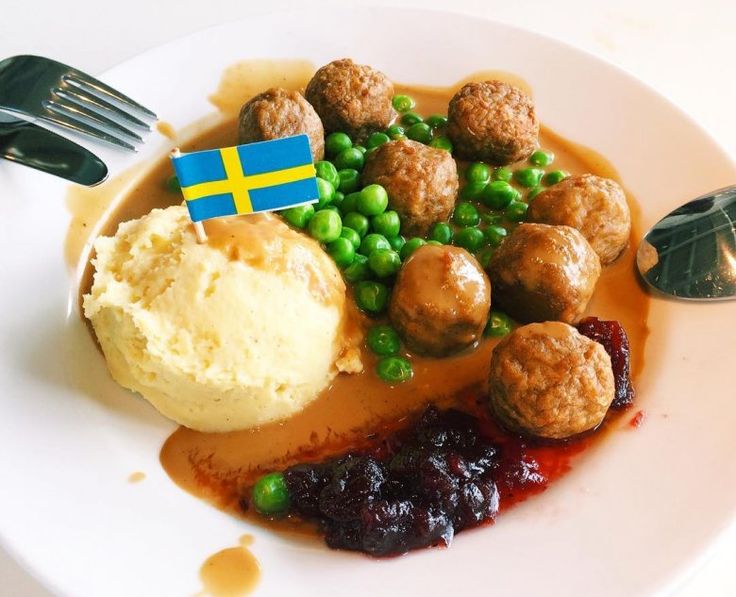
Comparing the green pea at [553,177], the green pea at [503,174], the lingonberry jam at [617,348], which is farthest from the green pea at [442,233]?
the lingonberry jam at [617,348]

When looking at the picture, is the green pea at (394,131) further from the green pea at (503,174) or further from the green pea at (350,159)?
the green pea at (503,174)

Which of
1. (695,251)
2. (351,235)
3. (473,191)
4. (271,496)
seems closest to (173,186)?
(351,235)

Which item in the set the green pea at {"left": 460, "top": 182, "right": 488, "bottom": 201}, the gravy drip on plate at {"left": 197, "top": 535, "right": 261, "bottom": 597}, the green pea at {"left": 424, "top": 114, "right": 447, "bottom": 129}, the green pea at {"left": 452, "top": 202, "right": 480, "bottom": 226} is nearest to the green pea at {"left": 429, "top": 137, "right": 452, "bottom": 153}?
the green pea at {"left": 424, "top": 114, "right": 447, "bottom": 129}

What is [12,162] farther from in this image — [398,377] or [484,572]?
[484,572]

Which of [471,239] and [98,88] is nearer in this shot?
[471,239]

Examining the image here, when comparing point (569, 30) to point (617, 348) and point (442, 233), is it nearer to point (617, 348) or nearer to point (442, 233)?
point (442, 233)

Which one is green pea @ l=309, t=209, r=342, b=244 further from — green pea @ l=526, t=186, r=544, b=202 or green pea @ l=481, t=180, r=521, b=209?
green pea @ l=526, t=186, r=544, b=202
